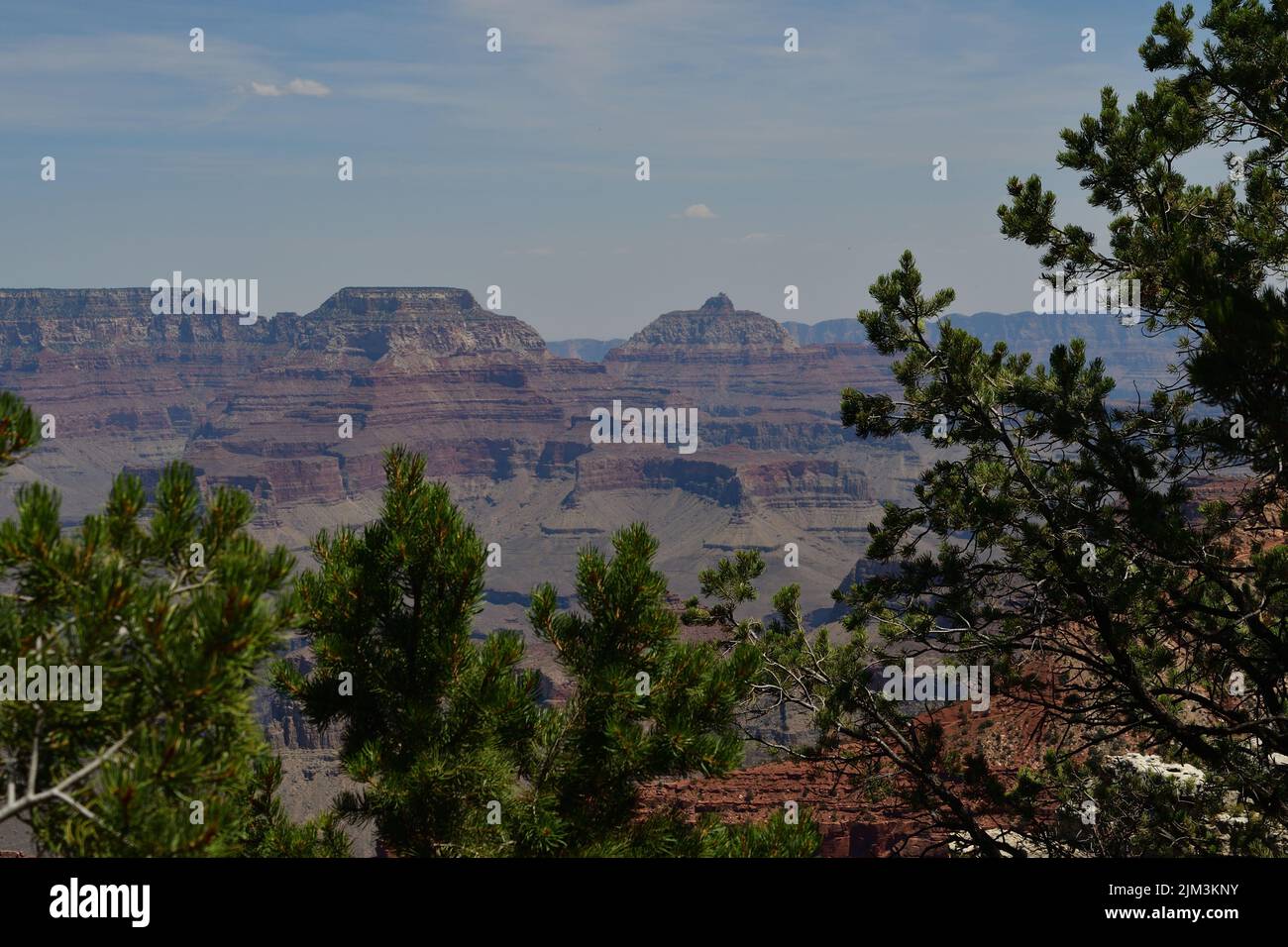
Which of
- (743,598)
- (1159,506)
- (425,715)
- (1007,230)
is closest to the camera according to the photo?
(425,715)

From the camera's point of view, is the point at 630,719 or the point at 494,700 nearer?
the point at 494,700

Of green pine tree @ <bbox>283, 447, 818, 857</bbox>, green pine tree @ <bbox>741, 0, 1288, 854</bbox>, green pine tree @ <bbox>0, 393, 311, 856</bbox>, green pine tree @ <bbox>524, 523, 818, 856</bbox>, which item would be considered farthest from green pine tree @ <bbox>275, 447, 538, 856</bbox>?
green pine tree @ <bbox>741, 0, 1288, 854</bbox>

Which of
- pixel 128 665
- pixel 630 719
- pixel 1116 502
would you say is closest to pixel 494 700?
pixel 630 719

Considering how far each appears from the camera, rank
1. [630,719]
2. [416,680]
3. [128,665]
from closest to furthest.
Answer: [128,665] < [630,719] < [416,680]

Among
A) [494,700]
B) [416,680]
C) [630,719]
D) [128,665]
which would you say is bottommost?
[630,719]

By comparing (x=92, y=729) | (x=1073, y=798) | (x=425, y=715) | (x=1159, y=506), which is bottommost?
(x=1073, y=798)

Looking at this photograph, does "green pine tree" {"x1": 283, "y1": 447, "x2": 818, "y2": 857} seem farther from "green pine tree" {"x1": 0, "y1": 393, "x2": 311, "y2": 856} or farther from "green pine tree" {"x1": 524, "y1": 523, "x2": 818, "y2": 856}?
"green pine tree" {"x1": 0, "y1": 393, "x2": 311, "y2": 856}

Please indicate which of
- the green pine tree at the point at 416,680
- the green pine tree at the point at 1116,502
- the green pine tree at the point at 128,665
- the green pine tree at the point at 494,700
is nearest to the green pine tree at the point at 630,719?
the green pine tree at the point at 494,700

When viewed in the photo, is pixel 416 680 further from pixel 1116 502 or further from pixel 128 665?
pixel 1116 502

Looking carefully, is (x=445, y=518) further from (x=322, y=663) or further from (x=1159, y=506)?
(x=1159, y=506)

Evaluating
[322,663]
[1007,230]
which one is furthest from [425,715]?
[1007,230]

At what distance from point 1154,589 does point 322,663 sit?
986 cm

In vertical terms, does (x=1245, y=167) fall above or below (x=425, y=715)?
above

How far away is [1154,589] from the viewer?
1313cm
